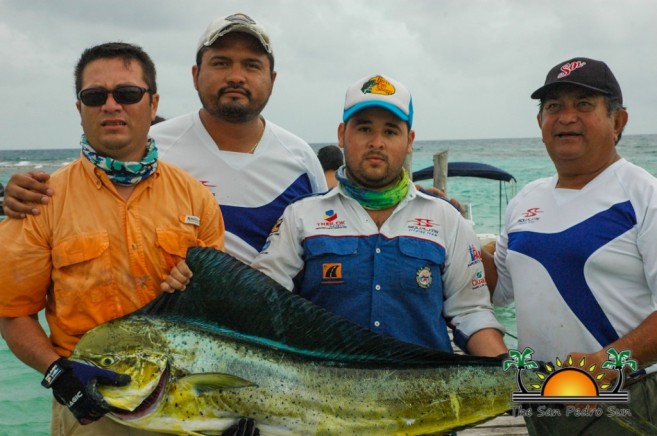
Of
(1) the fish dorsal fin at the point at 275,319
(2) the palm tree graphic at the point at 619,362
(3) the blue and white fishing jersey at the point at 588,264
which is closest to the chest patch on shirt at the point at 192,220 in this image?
(1) the fish dorsal fin at the point at 275,319

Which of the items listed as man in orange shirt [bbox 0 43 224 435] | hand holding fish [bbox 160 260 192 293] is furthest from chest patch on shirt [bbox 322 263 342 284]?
hand holding fish [bbox 160 260 192 293]

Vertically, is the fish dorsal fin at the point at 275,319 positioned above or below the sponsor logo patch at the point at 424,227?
below

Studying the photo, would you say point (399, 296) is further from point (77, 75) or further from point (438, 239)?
point (77, 75)

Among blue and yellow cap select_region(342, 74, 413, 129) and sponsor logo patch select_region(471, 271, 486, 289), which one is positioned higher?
blue and yellow cap select_region(342, 74, 413, 129)

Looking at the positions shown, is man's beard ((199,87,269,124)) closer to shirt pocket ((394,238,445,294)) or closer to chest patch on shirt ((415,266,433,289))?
shirt pocket ((394,238,445,294))

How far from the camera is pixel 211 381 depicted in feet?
7.38

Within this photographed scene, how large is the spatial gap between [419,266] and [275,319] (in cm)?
77

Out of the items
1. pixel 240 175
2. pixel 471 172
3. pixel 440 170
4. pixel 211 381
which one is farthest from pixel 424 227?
pixel 471 172

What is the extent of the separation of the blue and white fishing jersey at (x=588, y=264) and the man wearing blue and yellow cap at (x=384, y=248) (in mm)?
214

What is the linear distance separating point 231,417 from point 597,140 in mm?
1955

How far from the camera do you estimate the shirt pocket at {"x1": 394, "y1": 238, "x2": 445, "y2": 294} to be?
2910 mm

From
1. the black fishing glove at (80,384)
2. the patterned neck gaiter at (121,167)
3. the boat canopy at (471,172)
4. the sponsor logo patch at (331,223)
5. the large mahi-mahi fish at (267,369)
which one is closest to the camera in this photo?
the black fishing glove at (80,384)

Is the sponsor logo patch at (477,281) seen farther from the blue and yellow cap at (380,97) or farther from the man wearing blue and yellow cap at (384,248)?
the blue and yellow cap at (380,97)

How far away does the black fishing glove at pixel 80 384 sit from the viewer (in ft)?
6.98
